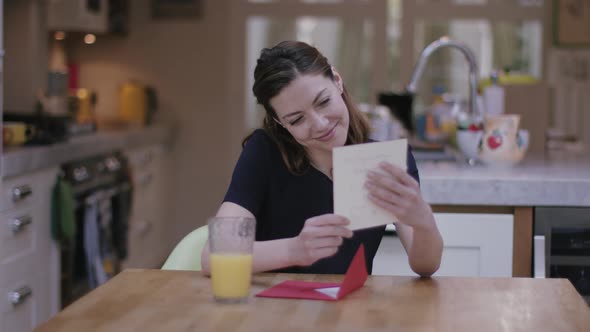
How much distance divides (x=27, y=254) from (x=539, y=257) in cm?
190

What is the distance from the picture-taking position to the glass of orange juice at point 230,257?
5.18 ft

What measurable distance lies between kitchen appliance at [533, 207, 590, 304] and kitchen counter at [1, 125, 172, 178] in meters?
1.83

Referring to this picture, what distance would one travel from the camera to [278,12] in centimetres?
644

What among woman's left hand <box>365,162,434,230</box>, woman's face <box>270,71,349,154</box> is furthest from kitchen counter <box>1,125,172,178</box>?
woman's left hand <box>365,162,434,230</box>

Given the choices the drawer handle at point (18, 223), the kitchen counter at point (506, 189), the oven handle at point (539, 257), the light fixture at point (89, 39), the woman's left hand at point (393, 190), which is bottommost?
the drawer handle at point (18, 223)

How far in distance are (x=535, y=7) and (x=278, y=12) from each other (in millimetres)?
1696

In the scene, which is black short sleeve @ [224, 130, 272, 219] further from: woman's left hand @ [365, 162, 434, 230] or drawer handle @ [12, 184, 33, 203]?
drawer handle @ [12, 184, 33, 203]

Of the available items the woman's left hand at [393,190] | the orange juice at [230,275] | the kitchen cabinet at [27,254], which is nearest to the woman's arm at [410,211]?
the woman's left hand at [393,190]

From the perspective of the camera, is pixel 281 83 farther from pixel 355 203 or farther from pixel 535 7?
pixel 535 7

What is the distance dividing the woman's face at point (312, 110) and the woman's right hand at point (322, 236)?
0.24 meters

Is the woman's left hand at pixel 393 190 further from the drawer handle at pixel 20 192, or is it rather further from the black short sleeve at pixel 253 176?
the drawer handle at pixel 20 192

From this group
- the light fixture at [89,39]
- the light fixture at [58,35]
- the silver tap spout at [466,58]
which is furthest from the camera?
the light fixture at [89,39]

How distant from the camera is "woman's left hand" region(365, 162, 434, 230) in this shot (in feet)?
5.18

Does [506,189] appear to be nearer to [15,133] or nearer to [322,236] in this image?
[322,236]
